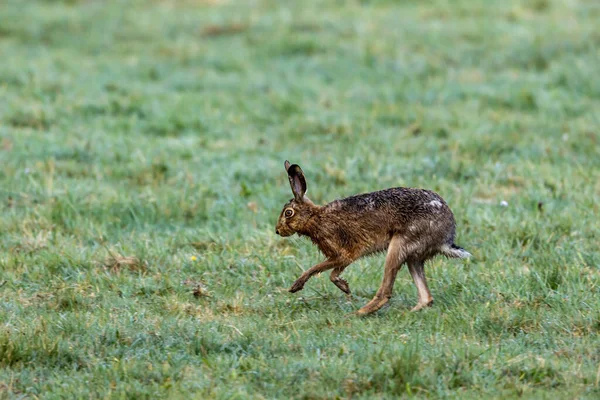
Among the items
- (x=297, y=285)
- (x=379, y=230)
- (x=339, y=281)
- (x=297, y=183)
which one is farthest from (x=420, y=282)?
(x=297, y=183)

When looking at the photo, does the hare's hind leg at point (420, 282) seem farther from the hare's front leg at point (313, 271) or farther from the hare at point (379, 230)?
the hare's front leg at point (313, 271)

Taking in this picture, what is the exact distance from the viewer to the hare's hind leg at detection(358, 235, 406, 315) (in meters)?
6.16

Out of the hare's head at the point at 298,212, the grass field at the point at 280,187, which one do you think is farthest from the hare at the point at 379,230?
the grass field at the point at 280,187

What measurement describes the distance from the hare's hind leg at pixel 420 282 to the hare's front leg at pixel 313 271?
0.47m

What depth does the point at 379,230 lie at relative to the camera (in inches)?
251

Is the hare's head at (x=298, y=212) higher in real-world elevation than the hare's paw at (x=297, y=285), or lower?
higher

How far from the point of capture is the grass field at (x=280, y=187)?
530 cm

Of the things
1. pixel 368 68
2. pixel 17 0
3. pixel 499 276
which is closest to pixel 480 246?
pixel 499 276

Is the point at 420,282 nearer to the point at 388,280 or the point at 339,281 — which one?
the point at 388,280

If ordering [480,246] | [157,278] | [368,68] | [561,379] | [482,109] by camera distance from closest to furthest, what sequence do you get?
[561,379]
[157,278]
[480,246]
[482,109]
[368,68]

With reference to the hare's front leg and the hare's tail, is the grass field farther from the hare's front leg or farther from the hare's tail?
the hare's tail

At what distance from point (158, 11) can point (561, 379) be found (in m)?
13.8

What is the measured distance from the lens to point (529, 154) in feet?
33.5

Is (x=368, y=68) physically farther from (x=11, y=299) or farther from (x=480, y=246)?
(x=11, y=299)
